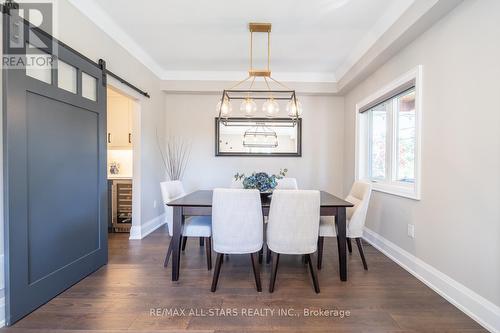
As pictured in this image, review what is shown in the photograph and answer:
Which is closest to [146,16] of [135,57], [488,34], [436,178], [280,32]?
[135,57]

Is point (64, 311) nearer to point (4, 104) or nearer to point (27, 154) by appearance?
point (27, 154)

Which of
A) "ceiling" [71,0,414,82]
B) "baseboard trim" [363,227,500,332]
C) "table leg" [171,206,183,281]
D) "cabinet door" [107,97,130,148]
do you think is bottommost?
"baseboard trim" [363,227,500,332]

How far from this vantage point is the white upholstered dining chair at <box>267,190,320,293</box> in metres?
2.00

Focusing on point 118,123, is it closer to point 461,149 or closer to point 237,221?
point 237,221

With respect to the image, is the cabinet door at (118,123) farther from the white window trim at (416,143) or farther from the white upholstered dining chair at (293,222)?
the white window trim at (416,143)

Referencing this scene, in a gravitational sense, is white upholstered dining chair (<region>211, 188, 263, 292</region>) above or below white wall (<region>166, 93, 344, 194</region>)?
below

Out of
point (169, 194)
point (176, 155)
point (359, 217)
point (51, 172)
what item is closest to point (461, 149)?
point (359, 217)

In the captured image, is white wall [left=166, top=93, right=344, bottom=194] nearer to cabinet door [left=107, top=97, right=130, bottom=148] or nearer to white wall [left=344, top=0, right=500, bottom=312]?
cabinet door [left=107, top=97, right=130, bottom=148]

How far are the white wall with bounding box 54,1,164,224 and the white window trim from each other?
3.20m

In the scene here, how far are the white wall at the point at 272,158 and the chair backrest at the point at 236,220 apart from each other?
238 cm

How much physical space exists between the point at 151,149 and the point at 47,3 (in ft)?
7.14

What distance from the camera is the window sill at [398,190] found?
7.93 ft

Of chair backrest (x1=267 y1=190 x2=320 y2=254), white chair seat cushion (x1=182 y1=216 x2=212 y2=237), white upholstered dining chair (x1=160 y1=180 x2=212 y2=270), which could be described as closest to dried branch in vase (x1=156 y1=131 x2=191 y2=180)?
white upholstered dining chair (x1=160 y1=180 x2=212 y2=270)

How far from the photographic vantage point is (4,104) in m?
1.58
